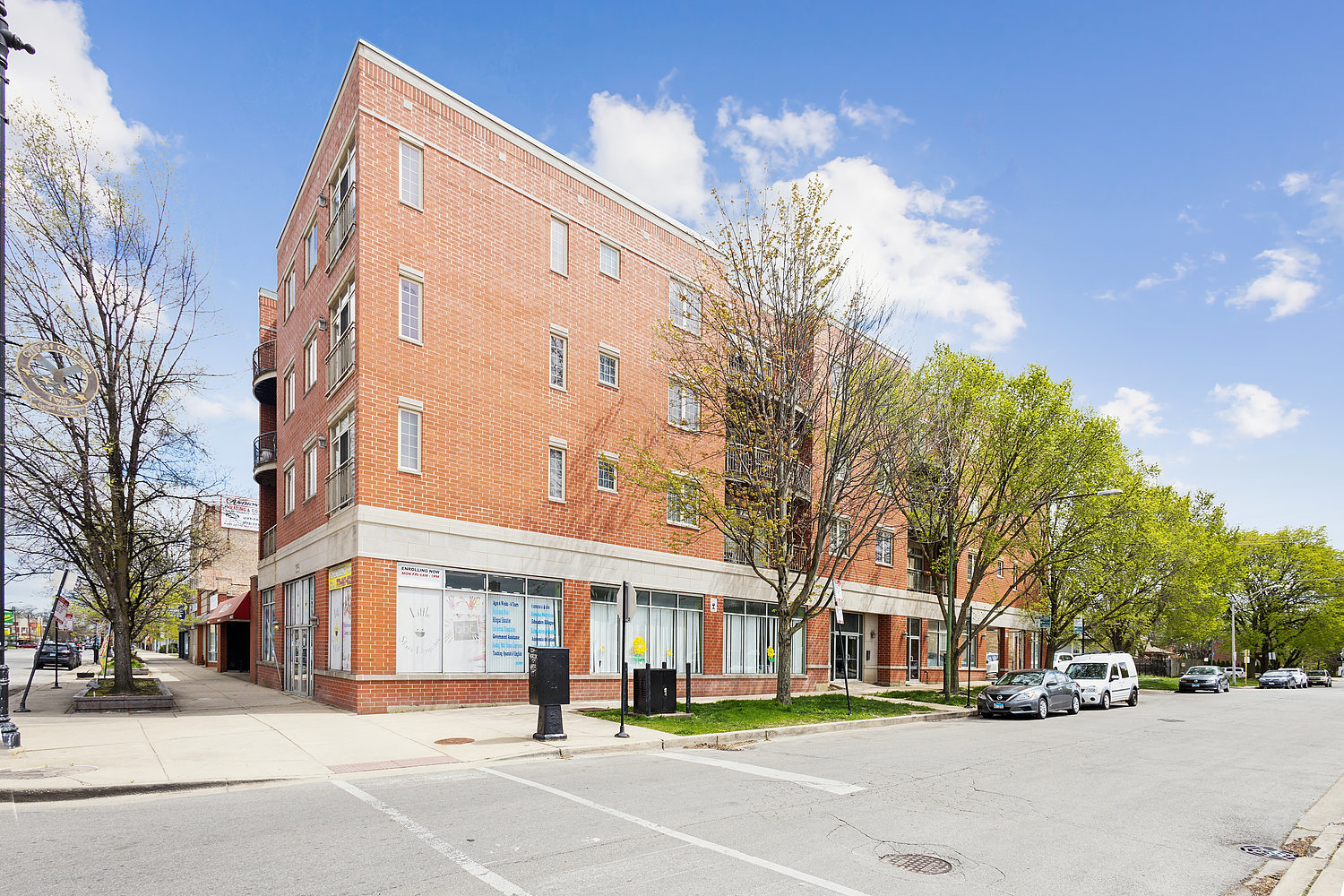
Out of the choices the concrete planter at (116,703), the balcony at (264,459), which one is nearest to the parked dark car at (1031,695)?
the concrete planter at (116,703)

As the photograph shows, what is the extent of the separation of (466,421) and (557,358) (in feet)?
12.8

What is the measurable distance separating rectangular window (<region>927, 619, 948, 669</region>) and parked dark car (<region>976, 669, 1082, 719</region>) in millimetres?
15033

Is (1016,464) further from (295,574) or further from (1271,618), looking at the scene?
(1271,618)

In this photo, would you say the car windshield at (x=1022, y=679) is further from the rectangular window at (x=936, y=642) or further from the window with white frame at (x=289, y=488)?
the window with white frame at (x=289, y=488)

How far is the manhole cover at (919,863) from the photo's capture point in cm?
702

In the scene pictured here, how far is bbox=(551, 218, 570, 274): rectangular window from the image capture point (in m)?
24.6

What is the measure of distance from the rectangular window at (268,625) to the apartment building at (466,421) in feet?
1.41

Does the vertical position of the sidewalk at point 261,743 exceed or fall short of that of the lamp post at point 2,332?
it falls short

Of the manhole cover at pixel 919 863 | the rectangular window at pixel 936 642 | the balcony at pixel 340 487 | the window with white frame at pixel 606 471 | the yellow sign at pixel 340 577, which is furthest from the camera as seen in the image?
the rectangular window at pixel 936 642

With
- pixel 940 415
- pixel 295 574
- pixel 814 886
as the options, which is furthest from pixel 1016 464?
pixel 814 886

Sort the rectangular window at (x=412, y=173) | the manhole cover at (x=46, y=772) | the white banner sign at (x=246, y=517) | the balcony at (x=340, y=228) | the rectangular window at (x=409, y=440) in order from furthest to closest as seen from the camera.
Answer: the white banner sign at (x=246, y=517), the balcony at (x=340, y=228), the rectangular window at (x=412, y=173), the rectangular window at (x=409, y=440), the manhole cover at (x=46, y=772)

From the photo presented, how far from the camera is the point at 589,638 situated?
24.1 metres

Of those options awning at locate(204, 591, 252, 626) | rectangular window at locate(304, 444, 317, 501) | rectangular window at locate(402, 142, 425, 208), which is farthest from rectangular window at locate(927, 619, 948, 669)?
rectangular window at locate(402, 142, 425, 208)

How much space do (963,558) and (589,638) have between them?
25.1m
